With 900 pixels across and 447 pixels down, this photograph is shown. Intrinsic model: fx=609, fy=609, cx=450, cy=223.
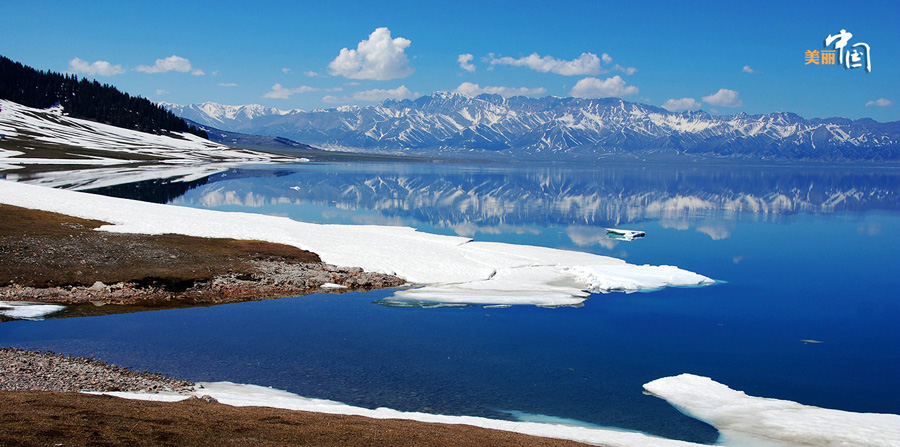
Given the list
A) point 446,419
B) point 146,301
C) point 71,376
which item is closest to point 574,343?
point 446,419

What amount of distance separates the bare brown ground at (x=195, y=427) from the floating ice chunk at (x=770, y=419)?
602 cm

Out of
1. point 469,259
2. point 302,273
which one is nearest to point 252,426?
point 302,273

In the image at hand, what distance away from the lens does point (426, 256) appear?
41.9 meters

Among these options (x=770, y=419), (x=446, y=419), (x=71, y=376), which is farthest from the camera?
(x=71, y=376)

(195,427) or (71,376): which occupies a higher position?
(195,427)

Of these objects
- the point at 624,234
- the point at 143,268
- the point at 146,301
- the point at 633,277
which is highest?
the point at 624,234

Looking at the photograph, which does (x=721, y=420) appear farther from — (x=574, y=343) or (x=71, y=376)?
(x=71, y=376)

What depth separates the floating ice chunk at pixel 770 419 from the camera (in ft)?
54.3

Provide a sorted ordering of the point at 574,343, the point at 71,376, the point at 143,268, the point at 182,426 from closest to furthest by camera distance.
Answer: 1. the point at 182,426
2. the point at 71,376
3. the point at 574,343
4. the point at 143,268

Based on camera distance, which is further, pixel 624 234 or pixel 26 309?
pixel 624 234

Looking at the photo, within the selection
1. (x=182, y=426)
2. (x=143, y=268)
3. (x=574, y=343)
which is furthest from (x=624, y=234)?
(x=182, y=426)

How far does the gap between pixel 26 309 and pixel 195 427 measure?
1943 cm

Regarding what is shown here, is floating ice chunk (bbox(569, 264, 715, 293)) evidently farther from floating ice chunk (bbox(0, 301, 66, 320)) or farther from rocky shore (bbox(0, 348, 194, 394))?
floating ice chunk (bbox(0, 301, 66, 320))

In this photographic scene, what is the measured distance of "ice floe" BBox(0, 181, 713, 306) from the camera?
3509cm
